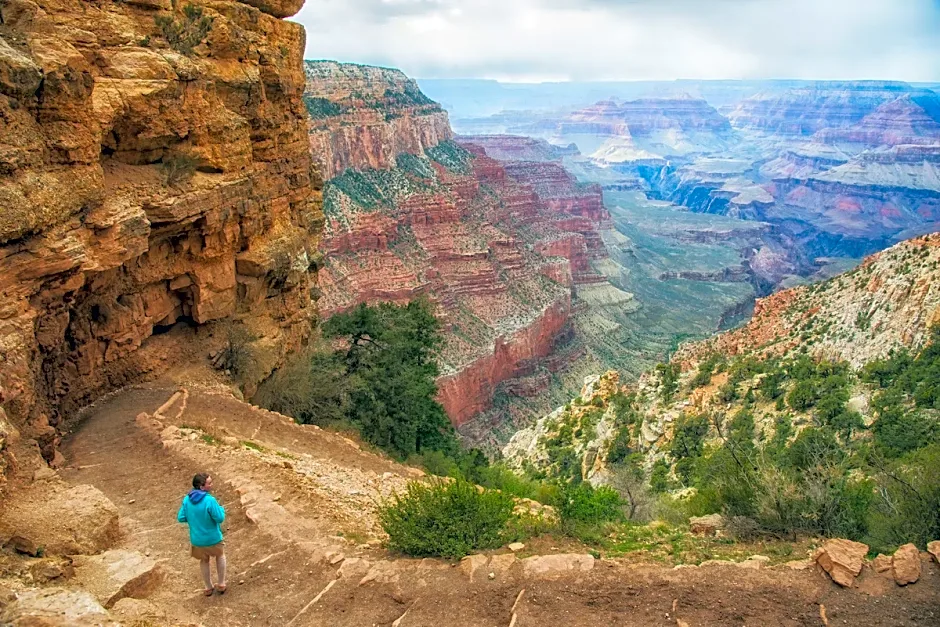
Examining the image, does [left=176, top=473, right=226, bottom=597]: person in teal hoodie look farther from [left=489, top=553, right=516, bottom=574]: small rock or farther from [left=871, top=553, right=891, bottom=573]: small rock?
[left=871, top=553, right=891, bottom=573]: small rock

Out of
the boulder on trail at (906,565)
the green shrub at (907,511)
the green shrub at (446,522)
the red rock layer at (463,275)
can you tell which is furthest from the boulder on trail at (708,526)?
the red rock layer at (463,275)

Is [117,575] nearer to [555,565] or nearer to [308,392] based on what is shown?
[555,565]

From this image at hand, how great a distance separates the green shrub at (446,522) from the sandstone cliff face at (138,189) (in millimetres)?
6102

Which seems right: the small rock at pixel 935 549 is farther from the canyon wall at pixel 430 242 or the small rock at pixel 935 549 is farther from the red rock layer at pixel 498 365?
the canyon wall at pixel 430 242

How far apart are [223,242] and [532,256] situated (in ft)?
205

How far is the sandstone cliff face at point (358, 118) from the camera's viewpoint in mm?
61062

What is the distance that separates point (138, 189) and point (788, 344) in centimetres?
2448

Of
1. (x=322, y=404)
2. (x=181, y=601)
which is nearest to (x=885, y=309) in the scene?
(x=322, y=404)

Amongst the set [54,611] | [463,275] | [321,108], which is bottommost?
[463,275]

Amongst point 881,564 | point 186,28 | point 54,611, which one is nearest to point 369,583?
point 54,611

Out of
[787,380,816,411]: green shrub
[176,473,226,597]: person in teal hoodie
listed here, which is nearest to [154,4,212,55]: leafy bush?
[176,473,226,597]: person in teal hoodie

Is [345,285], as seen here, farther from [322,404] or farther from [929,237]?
[929,237]

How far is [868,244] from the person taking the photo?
157750 millimetres

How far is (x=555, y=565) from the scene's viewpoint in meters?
9.45
